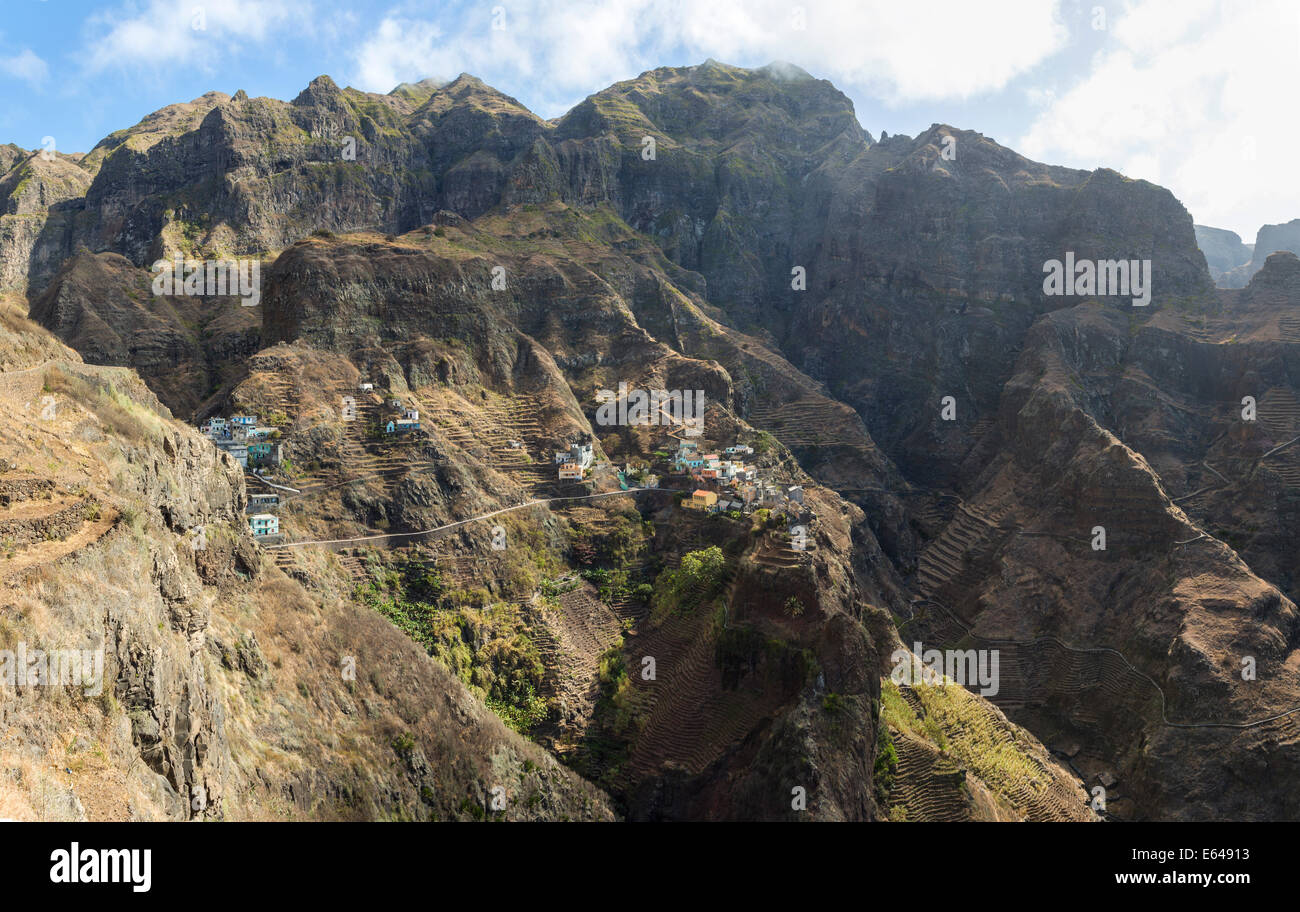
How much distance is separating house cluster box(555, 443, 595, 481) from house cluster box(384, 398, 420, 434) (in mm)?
12301

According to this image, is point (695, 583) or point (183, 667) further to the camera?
point (695, 583)

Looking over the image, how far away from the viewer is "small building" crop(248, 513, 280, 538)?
51.1 metres

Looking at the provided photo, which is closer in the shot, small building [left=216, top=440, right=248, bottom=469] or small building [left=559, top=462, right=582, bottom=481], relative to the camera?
small building [left=216, top=440, right=248, bottom=469]

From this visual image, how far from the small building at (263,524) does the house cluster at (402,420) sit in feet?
45.5

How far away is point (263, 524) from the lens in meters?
51.5

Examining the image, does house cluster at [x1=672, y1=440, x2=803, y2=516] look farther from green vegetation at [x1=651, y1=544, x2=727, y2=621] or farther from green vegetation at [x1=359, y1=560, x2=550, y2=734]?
green vegetation at [x1=359, y1=560, x2=550, y2=734]

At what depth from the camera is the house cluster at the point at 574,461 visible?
6900cm

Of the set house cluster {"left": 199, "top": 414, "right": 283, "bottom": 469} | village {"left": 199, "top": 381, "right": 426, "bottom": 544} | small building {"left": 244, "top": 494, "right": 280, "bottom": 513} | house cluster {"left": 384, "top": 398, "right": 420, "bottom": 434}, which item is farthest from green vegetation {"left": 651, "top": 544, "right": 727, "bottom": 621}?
house cluster {"left": 199, "top": 414, "right": 283, "bottom": 469}

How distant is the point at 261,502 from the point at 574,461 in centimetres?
2524

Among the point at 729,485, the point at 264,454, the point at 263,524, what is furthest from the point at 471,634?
the point at 729,485

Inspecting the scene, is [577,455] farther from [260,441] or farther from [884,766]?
[884,766]

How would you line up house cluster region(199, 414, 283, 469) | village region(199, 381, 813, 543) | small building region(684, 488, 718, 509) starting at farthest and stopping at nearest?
1. small building region(684, 488, 718, 509)
2. house cluster region(199, 414, 283, 469)
3. village region(199, 381, 813, 543)

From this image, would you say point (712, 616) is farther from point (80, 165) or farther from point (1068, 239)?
Result: point (80, 165)

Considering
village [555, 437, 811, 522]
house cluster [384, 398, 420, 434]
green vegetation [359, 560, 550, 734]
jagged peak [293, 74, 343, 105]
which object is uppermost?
jagged peak [293, 74, 343, 105]
